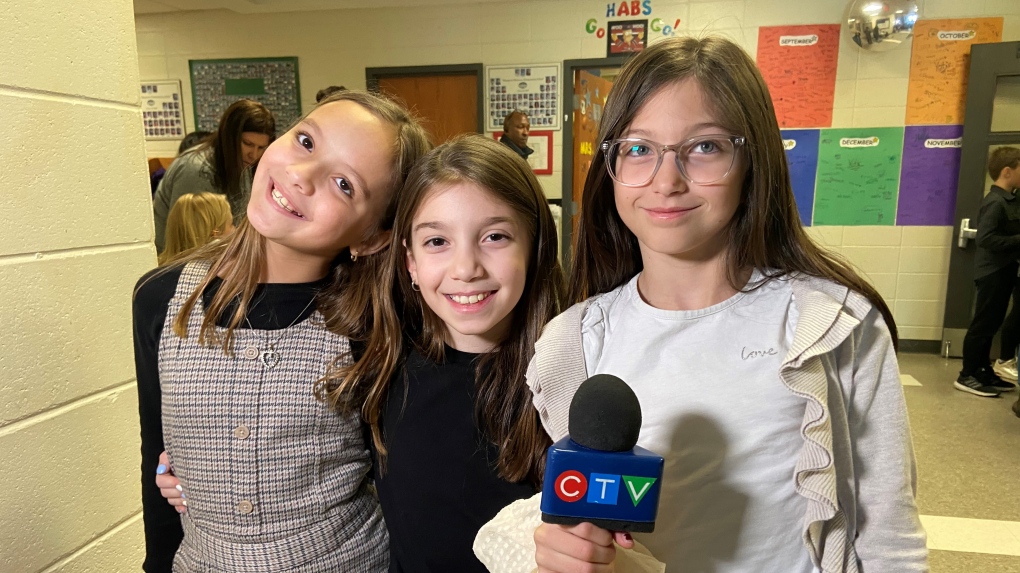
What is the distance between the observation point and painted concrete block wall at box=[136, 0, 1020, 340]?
178 inches

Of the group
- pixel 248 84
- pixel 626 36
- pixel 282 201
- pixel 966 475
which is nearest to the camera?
pixel 282 201

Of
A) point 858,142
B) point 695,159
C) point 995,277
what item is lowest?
point 995,277

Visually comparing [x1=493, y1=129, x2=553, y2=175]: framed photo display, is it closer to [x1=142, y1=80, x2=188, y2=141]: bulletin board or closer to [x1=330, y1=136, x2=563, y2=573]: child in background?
[x1=142, y1=80, x2=188, y2=141]: bulletin board

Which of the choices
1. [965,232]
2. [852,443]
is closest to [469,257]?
[852,443]

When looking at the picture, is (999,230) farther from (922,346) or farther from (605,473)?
(605,473)

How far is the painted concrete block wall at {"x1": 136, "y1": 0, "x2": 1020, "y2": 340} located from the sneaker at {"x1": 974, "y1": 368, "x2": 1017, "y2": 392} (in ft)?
2.50

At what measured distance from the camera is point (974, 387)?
3.97 meters

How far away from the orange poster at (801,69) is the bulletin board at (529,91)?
1.53 metres

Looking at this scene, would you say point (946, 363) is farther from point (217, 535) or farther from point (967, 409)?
point (217, 535)

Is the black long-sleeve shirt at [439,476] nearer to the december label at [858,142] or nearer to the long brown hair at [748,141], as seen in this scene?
the long brown hair at [748,141]

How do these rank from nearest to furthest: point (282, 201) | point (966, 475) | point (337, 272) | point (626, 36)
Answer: point (282, 201)
point (337, 272)
point (966, 475)
point (626, 36)

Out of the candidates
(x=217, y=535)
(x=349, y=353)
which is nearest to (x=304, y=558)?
(x=217, y=535)

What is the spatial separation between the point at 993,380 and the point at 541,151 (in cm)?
345

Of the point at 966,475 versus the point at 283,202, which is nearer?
the point at 283,202
